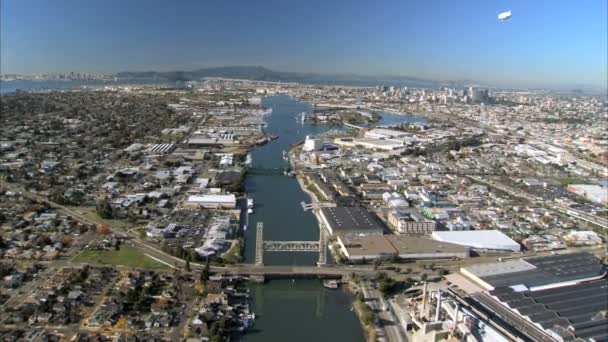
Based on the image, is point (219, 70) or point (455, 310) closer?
point (455, 310)

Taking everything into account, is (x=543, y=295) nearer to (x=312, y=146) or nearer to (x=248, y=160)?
(x=248, y=160)

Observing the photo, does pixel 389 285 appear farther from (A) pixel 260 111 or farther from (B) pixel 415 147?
(A) pixel 260 111

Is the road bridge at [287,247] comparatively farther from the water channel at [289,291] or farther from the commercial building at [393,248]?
the commercial building at [393,248]

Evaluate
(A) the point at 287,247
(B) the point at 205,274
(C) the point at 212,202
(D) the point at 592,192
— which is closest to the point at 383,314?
(A) the point at 287,247

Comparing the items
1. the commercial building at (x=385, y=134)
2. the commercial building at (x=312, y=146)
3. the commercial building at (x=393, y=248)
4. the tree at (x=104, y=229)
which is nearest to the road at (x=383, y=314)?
the commercial building at (x=393, y=248)

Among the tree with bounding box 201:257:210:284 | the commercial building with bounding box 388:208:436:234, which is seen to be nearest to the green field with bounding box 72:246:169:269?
the tree with bounding box 201:257:210:284

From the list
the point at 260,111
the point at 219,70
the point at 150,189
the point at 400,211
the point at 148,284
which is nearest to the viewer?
the point at 148,284

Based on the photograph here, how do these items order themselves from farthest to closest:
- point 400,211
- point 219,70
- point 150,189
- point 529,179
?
point 219,70 → point 529,179 → point 150,189 → point 400,211

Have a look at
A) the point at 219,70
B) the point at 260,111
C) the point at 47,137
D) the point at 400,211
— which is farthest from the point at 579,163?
the point at 219,70
